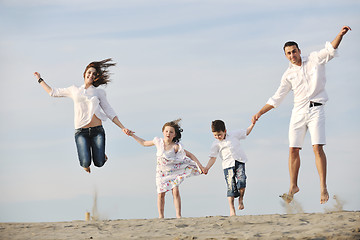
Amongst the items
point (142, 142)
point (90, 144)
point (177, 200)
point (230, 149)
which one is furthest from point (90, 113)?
point (230, 149)

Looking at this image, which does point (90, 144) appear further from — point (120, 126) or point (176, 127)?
point (176, 127)

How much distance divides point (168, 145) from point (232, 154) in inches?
47.1

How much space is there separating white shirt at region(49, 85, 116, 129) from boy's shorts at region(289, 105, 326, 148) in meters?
3.43

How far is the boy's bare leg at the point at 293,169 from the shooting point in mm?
10031

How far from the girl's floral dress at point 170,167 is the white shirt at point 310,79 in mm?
2249

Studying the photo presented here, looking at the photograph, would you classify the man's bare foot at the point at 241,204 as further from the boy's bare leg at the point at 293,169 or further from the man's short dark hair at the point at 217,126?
the man's short dark hair at the point at 217,126

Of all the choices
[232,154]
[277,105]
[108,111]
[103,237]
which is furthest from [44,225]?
[277,105]

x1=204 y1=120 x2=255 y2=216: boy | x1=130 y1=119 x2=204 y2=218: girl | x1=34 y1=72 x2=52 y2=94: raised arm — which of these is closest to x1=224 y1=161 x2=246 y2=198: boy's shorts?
x1=204 y1=120 x2=255 y2=216: boy

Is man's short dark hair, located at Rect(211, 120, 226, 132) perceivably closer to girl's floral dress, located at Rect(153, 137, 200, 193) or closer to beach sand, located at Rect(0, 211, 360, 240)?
girl's floral dress, located at Rect(153, 137, 200, 193)

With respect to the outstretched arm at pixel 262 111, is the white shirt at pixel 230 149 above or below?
below

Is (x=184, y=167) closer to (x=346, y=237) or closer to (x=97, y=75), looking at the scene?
(x=97, y=75)

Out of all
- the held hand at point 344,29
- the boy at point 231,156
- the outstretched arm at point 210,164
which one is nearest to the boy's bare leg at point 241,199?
the boy at point 231,156

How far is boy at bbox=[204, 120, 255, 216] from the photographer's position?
418 inches

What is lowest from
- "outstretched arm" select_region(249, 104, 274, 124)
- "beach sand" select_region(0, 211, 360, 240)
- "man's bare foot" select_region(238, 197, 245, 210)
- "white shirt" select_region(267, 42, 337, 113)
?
"beach sand" select_region(0, 211, 360, 240)
